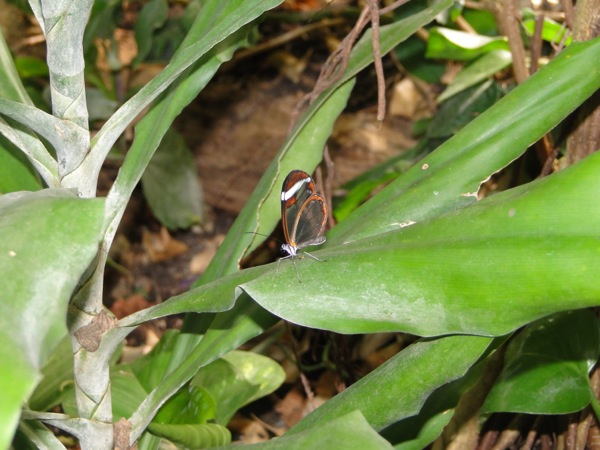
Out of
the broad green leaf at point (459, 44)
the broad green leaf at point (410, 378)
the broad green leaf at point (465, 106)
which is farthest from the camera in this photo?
the broad green leaf at point (465, 106)

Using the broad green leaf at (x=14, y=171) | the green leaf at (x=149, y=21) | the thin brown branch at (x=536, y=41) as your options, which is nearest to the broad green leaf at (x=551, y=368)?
the thin brown branch at (x=536, y=41)

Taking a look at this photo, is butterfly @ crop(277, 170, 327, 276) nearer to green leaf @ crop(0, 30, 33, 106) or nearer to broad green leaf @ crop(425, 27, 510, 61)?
green leaf @ crop(0, 30, 33, 106)

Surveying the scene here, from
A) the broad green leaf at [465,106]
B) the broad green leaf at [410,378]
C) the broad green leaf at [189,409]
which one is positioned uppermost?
the broad green leaf at [410,378]

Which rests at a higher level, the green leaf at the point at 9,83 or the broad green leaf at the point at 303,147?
the green leaf at the point at 9,83

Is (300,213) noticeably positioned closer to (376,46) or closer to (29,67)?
(376,46)

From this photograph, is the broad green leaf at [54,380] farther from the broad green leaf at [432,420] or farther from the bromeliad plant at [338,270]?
the broad green leaf at [432,420]

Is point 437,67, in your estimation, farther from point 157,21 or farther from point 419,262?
point 419,262

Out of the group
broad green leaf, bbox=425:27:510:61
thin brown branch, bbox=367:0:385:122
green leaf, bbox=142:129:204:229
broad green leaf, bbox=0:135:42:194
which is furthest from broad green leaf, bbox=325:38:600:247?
green leaf, bbox=142:129:204:229
